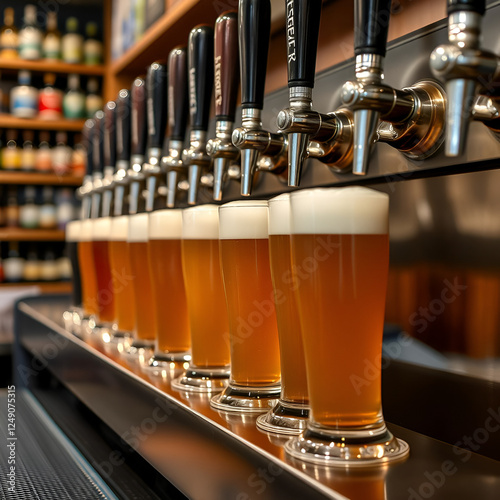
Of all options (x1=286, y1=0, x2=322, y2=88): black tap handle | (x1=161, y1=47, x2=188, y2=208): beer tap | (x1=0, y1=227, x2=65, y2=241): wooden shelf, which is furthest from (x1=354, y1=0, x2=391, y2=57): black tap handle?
(x1=0, y1=227, x2=65, y2=241): wooden shelf

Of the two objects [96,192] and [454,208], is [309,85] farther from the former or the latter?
[96,192]

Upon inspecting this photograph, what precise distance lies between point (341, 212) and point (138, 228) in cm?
60

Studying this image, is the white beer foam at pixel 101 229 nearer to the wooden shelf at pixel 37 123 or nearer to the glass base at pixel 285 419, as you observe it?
the glass base at pixel 285 419

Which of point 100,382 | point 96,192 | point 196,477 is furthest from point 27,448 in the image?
point 96,192

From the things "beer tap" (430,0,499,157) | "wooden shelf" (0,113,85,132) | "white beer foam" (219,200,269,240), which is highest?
"wooden shelf" (0,113,85,132)

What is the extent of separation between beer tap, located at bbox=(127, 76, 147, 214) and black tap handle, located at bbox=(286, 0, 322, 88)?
679mm

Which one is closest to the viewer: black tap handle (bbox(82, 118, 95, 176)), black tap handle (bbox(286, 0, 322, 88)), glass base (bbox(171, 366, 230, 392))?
black tap handle (bbox(286, 0, 322, 88))

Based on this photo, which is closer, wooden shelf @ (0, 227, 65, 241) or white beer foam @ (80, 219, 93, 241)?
white beer foam @ (80, 219, 93, 241)

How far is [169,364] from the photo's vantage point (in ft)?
3.10

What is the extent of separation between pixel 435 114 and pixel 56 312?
1.33 metres

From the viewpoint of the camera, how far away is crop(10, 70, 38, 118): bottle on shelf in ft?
10.5

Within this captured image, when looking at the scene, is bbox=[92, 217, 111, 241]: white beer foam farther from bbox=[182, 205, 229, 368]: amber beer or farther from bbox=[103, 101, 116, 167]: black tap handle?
bbox=[182, 205, 229, 368]: amber beer

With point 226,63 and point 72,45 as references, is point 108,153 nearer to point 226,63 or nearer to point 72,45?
point 226,63

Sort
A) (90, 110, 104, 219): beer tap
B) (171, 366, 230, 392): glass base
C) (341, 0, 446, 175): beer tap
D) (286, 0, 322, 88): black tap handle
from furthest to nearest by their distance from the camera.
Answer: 1. (90, 110, 104, 219): beer tap
2. (171, 366, 230, 392): glass base
3. (286, 0, 322, 88): black tap handle
4. (341, 0, 446, 175): beer tap
